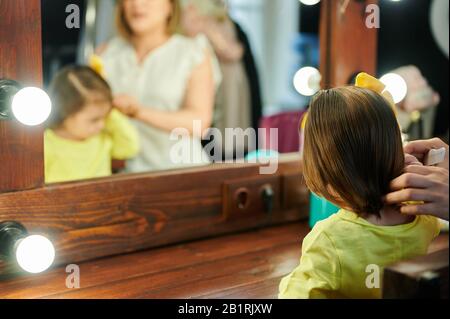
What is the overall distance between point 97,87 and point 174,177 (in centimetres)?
36

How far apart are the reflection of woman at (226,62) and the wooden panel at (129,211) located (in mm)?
361

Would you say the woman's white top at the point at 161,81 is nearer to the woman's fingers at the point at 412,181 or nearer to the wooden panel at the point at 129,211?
the wooden panel at the point at 129,211

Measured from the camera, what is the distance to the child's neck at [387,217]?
871mm

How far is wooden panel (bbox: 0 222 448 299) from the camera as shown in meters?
1.07

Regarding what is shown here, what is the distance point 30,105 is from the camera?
1.06 m

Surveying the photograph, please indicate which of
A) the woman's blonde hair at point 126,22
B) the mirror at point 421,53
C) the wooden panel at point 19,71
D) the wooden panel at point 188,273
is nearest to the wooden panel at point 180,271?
the wooden panel at point 188,273

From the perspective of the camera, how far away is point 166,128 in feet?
5.59

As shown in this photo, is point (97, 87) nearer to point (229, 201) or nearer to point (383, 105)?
point (229, 201)

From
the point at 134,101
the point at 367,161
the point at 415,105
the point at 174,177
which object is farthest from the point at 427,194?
the point at 134,101

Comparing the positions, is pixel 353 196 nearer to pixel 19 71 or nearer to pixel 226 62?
pixel 19 71

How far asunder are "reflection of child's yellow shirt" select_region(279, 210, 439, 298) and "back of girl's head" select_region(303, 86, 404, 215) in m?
0.03

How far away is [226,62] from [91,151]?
54 cm

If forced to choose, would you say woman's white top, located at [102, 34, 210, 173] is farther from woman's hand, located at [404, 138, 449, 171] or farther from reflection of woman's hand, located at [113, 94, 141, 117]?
woman's hand, located at [404, 138, 449, 171]

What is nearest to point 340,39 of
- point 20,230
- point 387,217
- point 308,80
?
point 308,80
